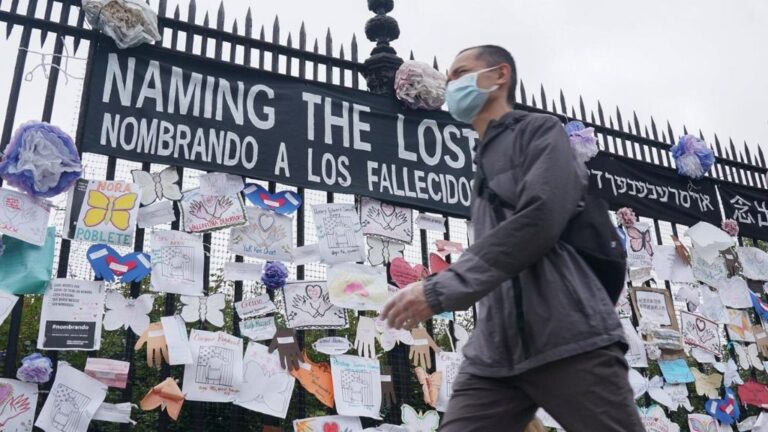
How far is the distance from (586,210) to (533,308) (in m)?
0.31

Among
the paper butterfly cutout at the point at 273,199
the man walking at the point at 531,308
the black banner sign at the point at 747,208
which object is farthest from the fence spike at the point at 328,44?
the black banner sign at the point at 747,208

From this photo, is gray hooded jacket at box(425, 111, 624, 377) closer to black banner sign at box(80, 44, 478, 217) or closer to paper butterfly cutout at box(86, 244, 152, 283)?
paper butterfly cutout at box(86, 244, 152, 283)

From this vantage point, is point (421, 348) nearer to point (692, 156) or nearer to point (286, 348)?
point (286, 348)

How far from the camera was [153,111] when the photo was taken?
3924 millimetres

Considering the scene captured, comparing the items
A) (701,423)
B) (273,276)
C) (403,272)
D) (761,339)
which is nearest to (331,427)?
(273,276)

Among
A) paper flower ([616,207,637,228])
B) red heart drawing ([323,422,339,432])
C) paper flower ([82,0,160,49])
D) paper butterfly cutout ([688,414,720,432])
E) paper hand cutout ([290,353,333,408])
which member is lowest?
paper butterfly cutout ([688,414,720,432])

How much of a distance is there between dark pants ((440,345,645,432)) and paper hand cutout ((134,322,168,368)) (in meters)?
1.96

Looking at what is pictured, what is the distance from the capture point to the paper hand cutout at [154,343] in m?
3.44

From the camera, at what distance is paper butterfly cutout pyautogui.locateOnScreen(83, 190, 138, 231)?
352 cm

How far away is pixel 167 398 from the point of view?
11.2ft

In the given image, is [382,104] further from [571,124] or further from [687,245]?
[687,245]

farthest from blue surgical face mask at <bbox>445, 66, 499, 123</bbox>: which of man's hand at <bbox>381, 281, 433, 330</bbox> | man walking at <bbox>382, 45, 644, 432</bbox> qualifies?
man's hand at <bbox>381, 281, 433, 330</bbox>

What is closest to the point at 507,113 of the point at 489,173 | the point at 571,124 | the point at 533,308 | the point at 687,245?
the point at 489,173

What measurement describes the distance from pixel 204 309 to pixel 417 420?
1353mm
